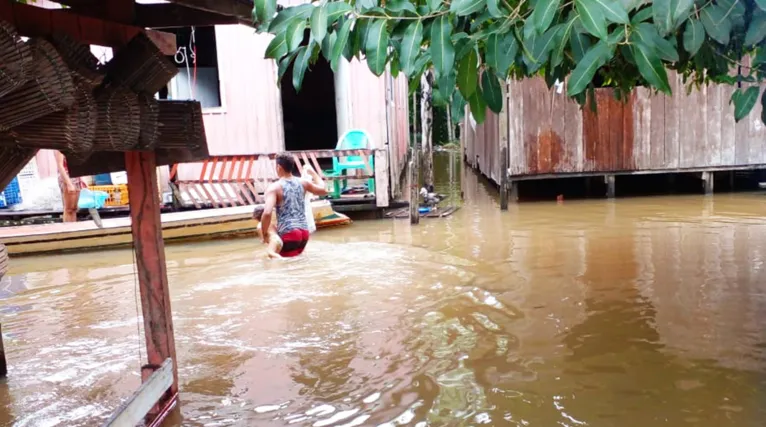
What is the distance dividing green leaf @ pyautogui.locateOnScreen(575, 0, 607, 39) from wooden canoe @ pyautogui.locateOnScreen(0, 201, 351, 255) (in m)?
8.90

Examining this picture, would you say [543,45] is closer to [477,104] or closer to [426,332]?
[477,104]

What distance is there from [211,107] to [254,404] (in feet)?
30.9

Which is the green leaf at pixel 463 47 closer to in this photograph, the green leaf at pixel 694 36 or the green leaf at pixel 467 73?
the green leaf at pixel 467 73

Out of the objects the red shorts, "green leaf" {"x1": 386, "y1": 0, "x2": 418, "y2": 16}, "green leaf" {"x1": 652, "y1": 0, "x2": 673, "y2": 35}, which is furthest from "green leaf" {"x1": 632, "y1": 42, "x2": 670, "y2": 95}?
the red shorts

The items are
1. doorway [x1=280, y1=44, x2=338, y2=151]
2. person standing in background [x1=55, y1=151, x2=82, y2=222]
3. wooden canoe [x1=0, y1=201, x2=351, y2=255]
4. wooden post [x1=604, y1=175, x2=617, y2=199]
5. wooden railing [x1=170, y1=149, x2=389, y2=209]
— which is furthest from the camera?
doorway [x1=280, y1=44, x2=338, y2=151]

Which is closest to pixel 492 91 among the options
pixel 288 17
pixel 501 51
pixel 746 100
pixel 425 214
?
pixel 501 51

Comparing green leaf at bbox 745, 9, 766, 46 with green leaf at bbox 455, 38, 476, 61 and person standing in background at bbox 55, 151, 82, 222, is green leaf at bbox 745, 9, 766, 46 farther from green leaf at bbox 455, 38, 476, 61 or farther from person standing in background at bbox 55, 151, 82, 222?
person standing in background at bbox 55, 151, 82, 222

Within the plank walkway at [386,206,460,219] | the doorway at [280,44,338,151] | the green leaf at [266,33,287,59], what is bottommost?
the plank walkway at [386,206,460,219]

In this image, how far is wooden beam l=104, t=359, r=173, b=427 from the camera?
9.45 feet

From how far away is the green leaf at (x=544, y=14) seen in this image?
6.22ft

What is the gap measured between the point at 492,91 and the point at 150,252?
2.31 meters

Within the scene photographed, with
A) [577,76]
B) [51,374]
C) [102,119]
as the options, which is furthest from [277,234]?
[577,76]

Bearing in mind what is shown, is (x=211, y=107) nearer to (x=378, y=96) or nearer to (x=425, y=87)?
(x=378, y=96)

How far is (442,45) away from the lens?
2168mm
